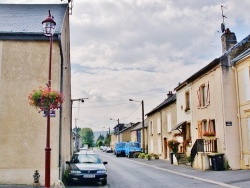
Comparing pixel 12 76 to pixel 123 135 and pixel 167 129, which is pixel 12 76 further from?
pixel 123 135

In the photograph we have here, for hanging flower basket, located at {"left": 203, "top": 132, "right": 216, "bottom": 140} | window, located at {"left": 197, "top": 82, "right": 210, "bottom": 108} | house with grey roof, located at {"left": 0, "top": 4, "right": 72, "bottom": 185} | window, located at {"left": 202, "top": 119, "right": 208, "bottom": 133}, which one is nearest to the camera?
house with grey roof, located at {"left": 0, "top": 4, "right": 72, "bottom": 185}

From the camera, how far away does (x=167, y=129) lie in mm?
35719

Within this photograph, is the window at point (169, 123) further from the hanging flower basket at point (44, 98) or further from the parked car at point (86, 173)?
the hanging flower basket at point (44, 98)

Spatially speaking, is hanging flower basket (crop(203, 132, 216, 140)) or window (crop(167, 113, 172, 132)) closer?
hanging flower basket (crop(203, 132, 216, 140))

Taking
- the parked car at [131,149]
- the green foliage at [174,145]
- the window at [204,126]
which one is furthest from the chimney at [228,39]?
the parked car at [131,149]

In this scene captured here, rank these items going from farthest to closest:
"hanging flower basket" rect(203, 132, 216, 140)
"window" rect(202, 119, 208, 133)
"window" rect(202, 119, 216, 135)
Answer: "window" rect(202, 119, 208, 133) → "window" rect(202, 119, 216, 135) → "hanging flower basket" rect(203, 132, 216, 140)

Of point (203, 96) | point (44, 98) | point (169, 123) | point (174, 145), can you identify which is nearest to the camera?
point (44, 98)

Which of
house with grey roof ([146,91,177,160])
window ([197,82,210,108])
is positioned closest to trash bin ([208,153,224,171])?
window ([197,82,210,108])

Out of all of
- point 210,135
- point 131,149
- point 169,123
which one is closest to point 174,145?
point 210,135

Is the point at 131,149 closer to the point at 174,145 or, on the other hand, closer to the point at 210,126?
the point at 174,145

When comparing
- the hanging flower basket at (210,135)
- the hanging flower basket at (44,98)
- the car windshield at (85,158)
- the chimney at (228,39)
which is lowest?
the car windshield at (85,158)

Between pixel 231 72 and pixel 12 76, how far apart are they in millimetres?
13625

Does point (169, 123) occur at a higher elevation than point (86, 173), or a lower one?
higher

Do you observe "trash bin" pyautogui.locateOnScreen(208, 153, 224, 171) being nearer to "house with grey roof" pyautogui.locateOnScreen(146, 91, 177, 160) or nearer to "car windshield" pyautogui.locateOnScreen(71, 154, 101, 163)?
"car windshield" pyautogui.locateOnScreen(71, 154, 101, 163)
